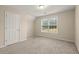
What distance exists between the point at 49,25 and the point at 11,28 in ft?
8.79

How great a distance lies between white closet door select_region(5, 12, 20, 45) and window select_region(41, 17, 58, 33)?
2217 mm

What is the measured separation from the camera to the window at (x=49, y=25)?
16.6 feet

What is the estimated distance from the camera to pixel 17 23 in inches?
157

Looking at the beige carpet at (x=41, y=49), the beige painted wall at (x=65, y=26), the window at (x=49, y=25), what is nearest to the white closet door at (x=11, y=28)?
the beige carpet at (x=41, y=49)

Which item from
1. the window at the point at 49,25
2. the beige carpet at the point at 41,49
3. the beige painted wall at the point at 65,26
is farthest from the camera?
the window at the point at 49,25

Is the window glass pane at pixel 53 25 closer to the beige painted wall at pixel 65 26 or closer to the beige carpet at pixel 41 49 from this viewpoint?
the beige painted wall at pixel 65 26

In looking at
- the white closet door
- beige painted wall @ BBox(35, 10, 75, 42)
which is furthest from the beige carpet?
beige painted wall @ BBox(35, 10, 75, 42)

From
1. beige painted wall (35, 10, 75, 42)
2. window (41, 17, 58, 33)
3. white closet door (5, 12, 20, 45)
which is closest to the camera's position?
white closet door (5, 12, 20, 45)

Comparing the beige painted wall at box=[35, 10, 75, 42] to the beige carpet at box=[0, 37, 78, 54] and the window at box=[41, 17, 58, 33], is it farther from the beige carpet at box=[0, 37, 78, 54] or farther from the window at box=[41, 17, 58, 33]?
the beige carpet at box=[0, 37, 78, 54]

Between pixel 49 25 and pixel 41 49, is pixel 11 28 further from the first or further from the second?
pixel 49 25

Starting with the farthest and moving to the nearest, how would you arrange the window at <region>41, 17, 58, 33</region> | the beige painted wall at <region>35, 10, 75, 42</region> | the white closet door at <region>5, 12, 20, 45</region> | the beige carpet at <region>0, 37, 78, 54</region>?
the window at <region>41, 17, 58, 33</region>, the beige painted wall at <region>35, 10, 75, 42</region>, the white closet door at <region>5, 12, 20, 45</region>, the beige carpet at <region>0, 37, 78, 54</region>

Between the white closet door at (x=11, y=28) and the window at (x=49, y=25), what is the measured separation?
222 cm

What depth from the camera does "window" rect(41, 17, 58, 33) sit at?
16.6ft
